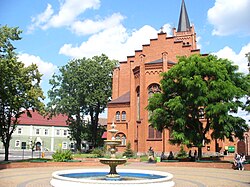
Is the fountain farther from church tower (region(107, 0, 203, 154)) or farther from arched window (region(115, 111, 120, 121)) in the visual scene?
arched window (region(115, 111, 120, 121))

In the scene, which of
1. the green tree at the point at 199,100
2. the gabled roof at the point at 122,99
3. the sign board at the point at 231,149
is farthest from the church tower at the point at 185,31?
the green tree at the point at 199,100

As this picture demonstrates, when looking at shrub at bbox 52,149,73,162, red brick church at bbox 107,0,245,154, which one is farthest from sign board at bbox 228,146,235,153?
shrub at bbox 52,149,73,162

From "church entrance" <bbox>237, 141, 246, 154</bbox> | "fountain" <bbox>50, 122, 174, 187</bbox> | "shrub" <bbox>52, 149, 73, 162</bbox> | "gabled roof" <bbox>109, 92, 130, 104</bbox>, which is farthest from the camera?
"church entrance" <bbox>237, 141, 246, 154</bbox>

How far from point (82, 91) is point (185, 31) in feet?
116

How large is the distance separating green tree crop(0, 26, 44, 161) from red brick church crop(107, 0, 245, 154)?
1671 centimetres

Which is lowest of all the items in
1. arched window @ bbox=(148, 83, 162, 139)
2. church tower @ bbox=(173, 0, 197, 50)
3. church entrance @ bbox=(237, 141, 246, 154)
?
church entrance @ bbox=(237, 141, 246, 154)

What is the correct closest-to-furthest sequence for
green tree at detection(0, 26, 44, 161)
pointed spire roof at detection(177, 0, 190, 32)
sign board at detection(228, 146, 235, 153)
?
green tree at detection(0, 26, 44, 161) → sign board at detection(228, 146, 235, 153) → pointed spire roof at detection(177, 0, 190, 32)

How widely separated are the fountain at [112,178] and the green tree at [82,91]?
113 ft

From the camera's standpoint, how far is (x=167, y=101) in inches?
1339

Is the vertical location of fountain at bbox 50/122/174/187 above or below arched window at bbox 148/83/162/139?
below

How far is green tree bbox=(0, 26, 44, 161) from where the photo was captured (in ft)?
92.7

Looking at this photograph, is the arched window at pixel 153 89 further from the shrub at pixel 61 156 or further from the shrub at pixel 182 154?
the shrub at pixel 61 156

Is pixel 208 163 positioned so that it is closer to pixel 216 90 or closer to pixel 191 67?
pixel 216 90

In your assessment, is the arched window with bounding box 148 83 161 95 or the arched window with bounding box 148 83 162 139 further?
the arched window with bounding box 148 83 161 95
